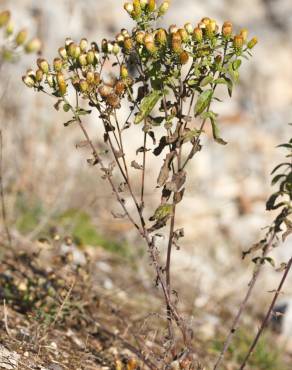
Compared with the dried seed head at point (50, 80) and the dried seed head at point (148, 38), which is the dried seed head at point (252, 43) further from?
the dried seed head at point (50, 80)

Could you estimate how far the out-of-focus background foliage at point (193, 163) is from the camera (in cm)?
558

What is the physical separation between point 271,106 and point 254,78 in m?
0.55

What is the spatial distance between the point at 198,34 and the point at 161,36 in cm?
13

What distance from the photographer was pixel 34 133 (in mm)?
6230

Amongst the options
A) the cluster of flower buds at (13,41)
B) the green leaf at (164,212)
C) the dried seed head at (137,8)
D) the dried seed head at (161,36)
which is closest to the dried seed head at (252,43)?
the dried seed head at (161,36)

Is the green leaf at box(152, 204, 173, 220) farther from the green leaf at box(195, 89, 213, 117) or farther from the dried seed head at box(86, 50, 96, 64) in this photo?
the dried seed head at box(86, 50, 96, 64)

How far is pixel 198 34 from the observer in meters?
2.29

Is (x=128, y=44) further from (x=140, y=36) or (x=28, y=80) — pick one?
(x=28, y=80)

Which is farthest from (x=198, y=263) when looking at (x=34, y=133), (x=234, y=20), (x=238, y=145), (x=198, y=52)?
(x=234, y=20)

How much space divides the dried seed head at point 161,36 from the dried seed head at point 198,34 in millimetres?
108

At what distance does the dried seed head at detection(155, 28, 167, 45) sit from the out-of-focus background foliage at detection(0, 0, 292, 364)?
145 centimetres

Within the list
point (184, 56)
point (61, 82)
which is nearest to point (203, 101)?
point (184, 56)

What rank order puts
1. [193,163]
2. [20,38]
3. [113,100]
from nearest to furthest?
[20,38] < [113,100] < [193,163]

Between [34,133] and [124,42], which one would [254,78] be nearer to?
[34,133]
